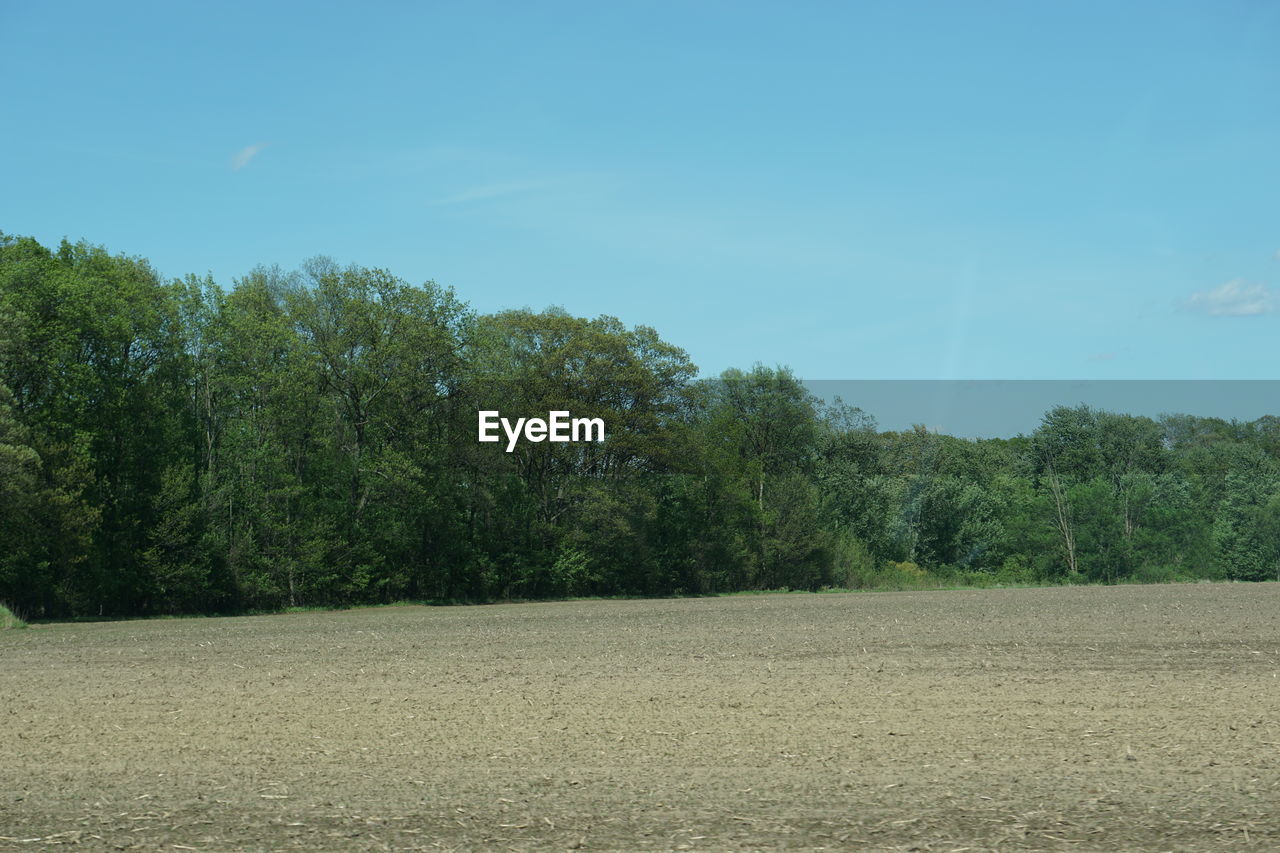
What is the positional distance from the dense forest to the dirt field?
2402cm

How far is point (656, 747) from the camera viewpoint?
12906 millimetres

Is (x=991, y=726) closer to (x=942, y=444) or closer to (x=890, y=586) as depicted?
(x=890, y=586)

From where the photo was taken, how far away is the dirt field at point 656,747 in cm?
957

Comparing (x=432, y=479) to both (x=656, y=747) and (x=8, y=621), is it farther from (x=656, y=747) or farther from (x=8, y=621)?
(x=656, y=747)

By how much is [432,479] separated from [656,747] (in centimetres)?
4470

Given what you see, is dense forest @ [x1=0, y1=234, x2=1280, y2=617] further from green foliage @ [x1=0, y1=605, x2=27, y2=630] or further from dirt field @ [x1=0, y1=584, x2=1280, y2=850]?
dirt field @ [x1=0, y1=584, x2=1280, y2=850]

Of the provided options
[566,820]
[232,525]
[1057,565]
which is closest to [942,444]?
[1057,565]

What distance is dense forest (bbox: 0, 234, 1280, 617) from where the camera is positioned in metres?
46.2

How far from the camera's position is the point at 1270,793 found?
1045cm

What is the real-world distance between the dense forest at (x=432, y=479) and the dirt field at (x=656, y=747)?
24023 millimetres

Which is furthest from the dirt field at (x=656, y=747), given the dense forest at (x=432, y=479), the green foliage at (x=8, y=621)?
the dense forest at (x=432, y=479)

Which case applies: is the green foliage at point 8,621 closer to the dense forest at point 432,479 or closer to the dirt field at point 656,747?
the dense forest at point 432,479

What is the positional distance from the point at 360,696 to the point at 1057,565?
6981 cm

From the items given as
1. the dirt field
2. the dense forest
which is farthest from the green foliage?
the dirt field
